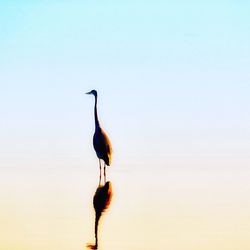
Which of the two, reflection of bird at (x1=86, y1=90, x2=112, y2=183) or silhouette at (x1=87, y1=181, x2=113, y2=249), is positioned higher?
reflection of bird at (x1=86, y1=90, x2=112, y2=183)

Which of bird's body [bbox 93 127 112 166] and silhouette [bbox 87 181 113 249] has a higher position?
bird's body [bbox 93 127 112 166]

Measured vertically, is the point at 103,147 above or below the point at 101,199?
above

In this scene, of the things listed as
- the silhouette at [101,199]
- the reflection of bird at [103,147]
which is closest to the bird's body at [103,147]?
the reflection of bird at [103,147]

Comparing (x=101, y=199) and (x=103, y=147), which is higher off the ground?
(x=103, y=147)

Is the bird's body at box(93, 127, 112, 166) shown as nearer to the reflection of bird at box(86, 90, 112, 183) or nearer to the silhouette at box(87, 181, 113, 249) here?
the reflection of bird at box(86, 90, 112, 183)

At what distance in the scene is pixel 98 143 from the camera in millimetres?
11016

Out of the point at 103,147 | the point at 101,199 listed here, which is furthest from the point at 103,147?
the point at 101,199

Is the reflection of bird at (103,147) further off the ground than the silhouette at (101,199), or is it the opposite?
Result: the reflection of bird at (103,147)

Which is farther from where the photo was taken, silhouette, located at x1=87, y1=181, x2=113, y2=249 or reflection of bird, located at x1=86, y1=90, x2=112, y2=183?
reflection of bird, located at x1=86, y1=90, x2=112, y2=183

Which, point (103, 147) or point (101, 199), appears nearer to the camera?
point (101, 199)

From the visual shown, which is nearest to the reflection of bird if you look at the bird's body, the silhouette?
the bird's body

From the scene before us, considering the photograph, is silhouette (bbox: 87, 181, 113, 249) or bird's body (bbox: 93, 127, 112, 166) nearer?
silhouette (bbox: 87, 181, 113, 249)

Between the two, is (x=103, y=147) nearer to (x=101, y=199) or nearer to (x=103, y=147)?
(x=103, y=147)

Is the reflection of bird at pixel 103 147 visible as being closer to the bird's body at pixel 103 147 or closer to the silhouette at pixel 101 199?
the bird's body at pixel 103 147
